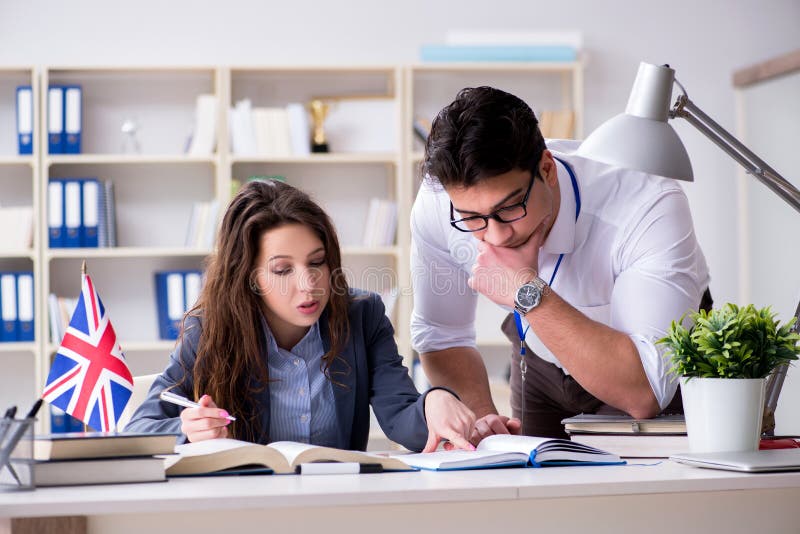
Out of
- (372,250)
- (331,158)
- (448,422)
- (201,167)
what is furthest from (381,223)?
(448,422)

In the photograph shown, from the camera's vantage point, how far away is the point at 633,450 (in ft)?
4.73

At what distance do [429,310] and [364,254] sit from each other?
7.50ft

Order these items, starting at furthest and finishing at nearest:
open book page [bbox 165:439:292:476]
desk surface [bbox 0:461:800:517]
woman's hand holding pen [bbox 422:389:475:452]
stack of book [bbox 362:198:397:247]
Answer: stack of book [bbox 362:198:397:247]
woman's hand holding pen [bbox 422:389:475:452]
open book page [bbox 165:439:292:476]
desk surface [bbox 0:461:800:517]

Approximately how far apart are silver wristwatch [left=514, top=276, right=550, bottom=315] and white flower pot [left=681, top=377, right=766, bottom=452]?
0.44 metres

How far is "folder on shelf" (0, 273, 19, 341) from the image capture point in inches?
156

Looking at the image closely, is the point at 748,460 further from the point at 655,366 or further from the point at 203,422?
the point at 203,422

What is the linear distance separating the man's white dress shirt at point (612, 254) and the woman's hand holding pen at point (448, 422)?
346 mm

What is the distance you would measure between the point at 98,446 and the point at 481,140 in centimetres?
82

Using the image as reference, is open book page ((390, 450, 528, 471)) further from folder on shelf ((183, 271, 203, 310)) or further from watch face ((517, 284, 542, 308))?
folder on shelf ((183, 271, 203, 310))

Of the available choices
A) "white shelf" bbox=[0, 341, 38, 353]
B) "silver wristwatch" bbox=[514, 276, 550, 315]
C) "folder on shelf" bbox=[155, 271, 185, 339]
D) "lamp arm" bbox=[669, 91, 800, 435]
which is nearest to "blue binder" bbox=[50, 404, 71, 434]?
"white shelf" bbox=[0, 341, 38, 353]

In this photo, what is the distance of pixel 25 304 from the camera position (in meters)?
3.98

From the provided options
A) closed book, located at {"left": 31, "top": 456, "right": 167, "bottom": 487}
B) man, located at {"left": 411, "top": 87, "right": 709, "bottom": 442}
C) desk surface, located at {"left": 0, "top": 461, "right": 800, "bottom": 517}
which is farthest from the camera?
man, located at {"left": 411, "top": 87, "right": 709, "bottom": 442}

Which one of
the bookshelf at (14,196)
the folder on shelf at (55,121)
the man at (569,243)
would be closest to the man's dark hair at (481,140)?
the man at (569,243)

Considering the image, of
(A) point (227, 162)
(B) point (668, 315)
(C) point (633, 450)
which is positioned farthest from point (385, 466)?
(A) point (227, 162)
